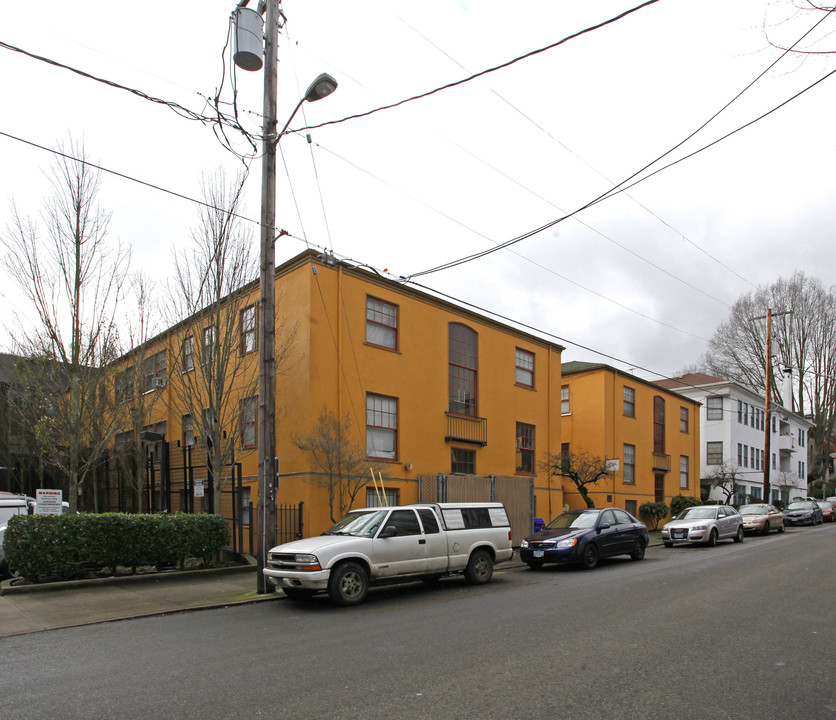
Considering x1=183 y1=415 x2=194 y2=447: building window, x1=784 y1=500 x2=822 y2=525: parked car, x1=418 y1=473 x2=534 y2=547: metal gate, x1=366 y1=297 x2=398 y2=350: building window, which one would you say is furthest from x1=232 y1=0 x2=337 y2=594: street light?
x1=784 y1=500 x2=822 y2=525: parked car

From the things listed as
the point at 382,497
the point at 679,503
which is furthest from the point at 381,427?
the point at 679,503

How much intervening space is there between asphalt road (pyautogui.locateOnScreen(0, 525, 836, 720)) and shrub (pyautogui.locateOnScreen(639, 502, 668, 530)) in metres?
21.9

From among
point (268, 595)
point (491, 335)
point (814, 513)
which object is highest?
point (491, 335)

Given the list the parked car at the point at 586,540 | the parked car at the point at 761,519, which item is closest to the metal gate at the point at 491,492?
the parked car at the point at 586,540

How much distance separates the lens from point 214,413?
1684 cm

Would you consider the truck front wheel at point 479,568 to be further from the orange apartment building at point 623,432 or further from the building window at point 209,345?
the orange apartment building at point 623,432

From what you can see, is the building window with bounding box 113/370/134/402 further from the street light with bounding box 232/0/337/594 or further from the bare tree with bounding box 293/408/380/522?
the street light with bounding box 232/0/337/594

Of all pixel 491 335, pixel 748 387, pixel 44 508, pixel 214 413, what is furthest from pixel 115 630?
pixel 748 387

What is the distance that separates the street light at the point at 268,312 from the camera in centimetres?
1245

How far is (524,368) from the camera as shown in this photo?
26.1 meters

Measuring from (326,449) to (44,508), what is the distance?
633 centimetres

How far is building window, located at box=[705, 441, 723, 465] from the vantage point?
4716 cm

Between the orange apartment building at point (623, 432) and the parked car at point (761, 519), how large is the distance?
5.25m

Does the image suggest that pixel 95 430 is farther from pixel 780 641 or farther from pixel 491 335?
pixel 780 641
